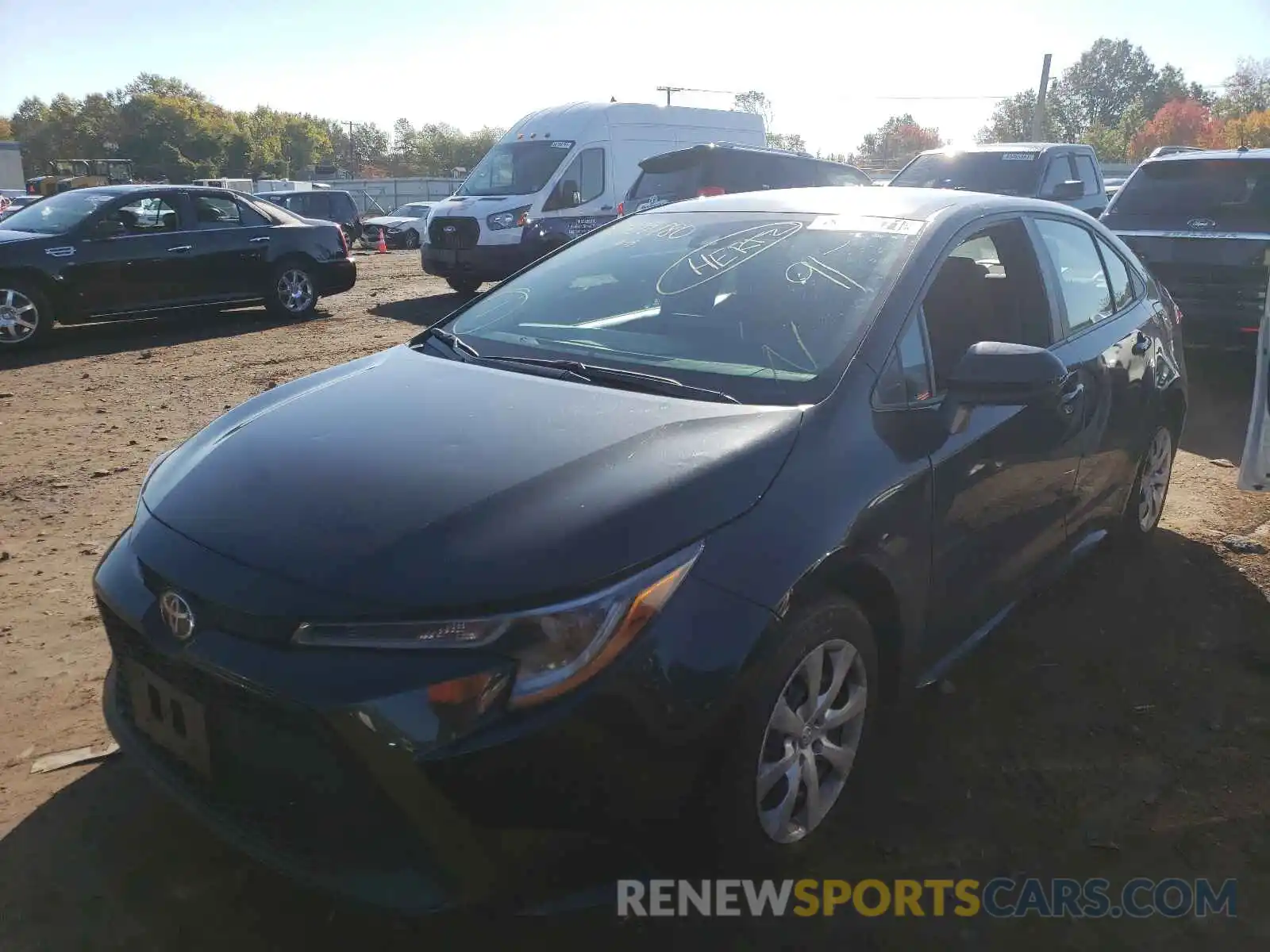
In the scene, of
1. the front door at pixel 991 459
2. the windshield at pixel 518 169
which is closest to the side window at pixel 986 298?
the front door at pixel 991 459

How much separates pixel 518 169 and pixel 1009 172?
6686 millimetres

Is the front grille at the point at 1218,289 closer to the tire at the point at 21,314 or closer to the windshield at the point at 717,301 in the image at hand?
the windshield at the point at 717,301

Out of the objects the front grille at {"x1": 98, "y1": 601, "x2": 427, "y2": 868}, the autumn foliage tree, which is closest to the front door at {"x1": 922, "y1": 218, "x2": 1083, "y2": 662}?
the front grille at {"x1": 98, "y1": 601, "x2": 427, "y2": 868}

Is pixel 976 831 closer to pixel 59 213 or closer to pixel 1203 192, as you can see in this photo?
pixel 1203 192

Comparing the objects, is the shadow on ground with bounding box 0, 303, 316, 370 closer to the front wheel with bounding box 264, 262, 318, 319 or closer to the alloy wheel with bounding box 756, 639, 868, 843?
the front wheel with bounding box 264, 262, 318, 319

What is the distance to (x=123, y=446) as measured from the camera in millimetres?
6238

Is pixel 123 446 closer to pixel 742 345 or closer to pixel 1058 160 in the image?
pixel 742 345

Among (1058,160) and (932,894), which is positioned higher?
(1058,160)

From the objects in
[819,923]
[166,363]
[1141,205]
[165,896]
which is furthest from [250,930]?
[1141,205]

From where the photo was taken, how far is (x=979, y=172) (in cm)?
1151

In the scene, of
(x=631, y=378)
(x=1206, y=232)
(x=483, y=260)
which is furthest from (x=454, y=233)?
(x=631, y=378)

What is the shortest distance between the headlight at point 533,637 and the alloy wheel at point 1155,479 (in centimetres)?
334

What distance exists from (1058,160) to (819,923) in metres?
11.4

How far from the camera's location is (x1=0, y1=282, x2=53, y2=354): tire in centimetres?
929
